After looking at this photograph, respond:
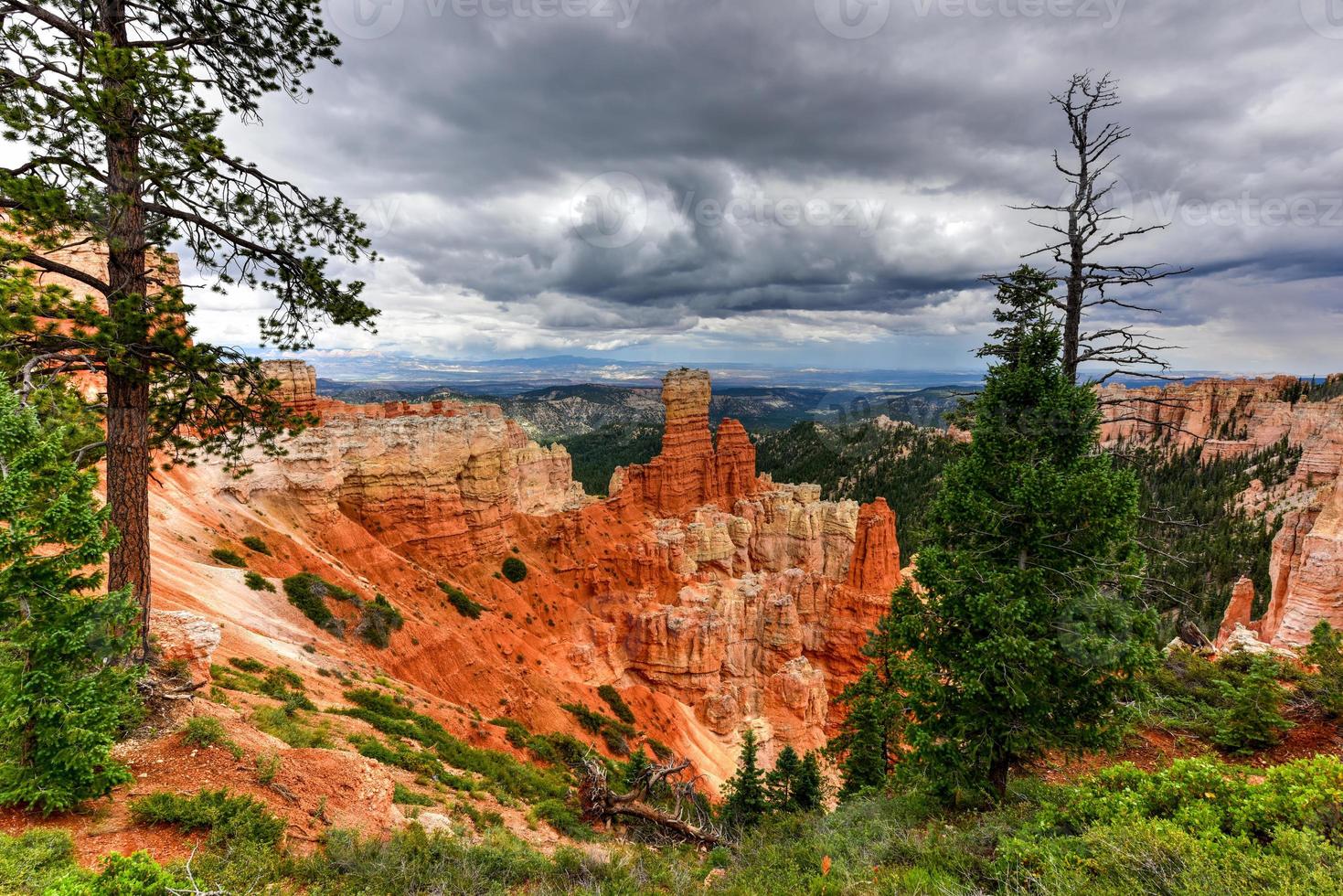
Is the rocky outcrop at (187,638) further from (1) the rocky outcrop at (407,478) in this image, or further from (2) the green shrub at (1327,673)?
(2) the green shrub at (1327,673)

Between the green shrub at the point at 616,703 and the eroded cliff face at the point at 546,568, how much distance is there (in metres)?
1.16

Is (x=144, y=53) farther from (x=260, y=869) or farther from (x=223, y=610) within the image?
(x=223, y=610)

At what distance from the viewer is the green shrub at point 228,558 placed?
22.4 metres

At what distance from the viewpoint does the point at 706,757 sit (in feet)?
113

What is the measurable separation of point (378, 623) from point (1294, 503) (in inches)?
2981

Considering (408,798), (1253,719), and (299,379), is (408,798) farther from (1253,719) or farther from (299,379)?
(299,379)

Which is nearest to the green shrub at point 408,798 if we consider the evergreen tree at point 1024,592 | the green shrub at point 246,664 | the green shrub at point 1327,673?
the green shrub at point 246,664

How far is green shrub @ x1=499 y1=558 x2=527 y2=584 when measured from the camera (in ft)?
127

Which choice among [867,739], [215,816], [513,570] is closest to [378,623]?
[513,570]

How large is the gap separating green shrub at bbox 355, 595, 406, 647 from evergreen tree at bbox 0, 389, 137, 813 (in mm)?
19462

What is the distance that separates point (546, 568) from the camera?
41.5m

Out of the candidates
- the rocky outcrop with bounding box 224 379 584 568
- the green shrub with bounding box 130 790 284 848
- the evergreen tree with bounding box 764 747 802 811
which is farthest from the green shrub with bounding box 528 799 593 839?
the rocky outcrop with bounding box 224 379 584 568

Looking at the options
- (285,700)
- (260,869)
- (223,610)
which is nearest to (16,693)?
(260,869)

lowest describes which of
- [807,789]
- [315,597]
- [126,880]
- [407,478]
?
[807,789]
